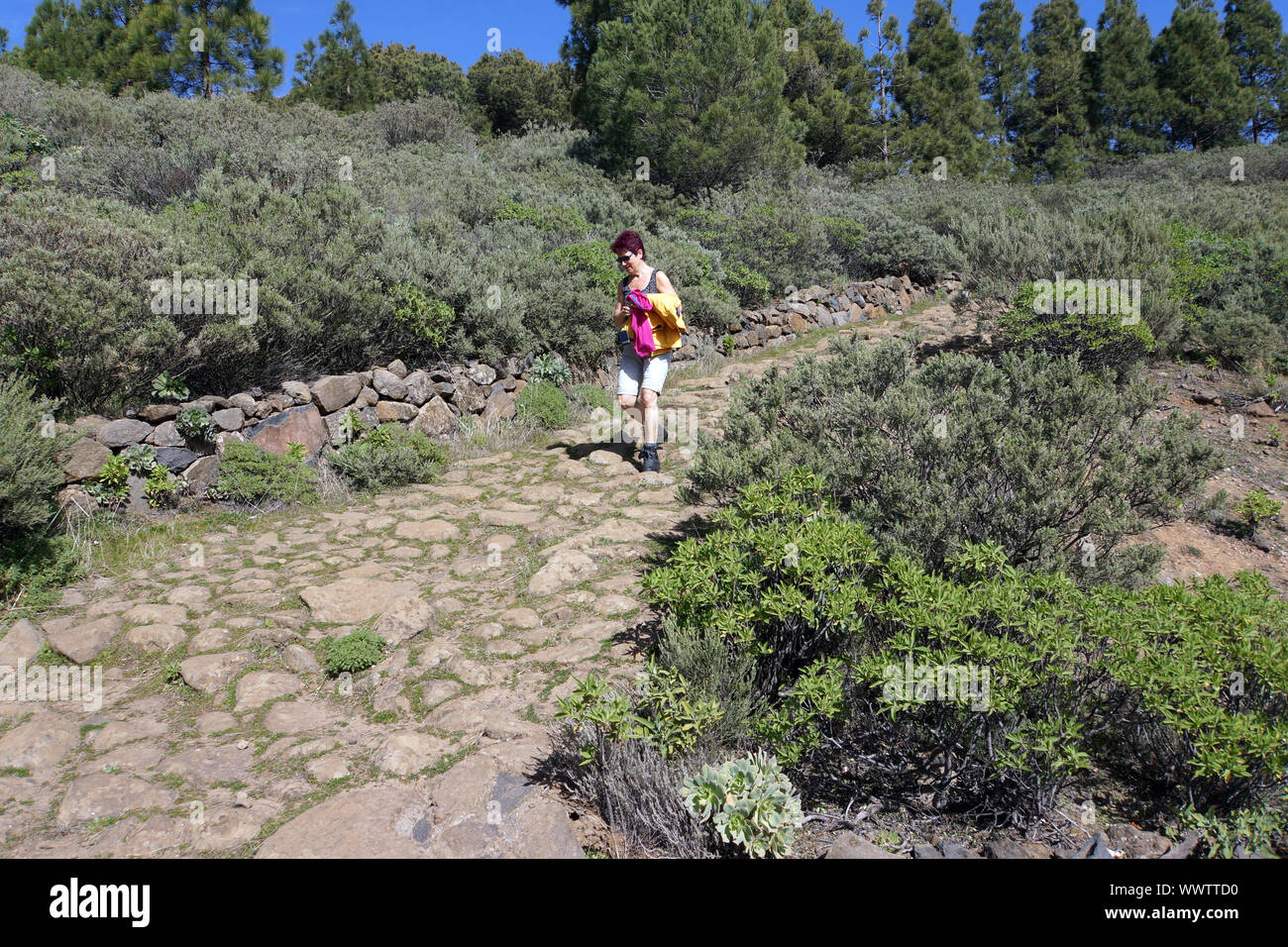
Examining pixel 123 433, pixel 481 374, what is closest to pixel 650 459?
pixel 481 374

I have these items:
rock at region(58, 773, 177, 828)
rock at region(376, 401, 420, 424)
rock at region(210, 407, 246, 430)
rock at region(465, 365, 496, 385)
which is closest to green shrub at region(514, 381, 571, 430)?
rock at region(465, 365, 496, 385)

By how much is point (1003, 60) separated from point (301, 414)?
35164 millimetres

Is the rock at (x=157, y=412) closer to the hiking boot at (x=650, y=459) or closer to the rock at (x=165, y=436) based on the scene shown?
the rock at (x=165, y=436)

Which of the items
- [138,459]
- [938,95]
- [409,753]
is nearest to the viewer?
[409,753]

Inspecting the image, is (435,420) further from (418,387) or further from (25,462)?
(25,462)

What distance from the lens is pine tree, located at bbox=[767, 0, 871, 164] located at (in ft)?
71.8

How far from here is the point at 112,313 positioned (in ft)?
16.6

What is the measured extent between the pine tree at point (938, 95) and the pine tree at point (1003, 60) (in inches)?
256

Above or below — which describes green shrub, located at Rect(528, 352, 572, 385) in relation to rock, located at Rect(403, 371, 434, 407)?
above

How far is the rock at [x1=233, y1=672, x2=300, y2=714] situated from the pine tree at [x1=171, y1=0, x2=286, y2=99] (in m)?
15.6

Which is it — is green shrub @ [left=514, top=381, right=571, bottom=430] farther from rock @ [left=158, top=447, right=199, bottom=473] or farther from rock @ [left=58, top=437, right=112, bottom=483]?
rock @ [left=58, top=437, right=112, bottom=483]

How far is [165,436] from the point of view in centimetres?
527

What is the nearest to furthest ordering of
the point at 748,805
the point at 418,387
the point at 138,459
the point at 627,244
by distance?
the point at 748,805
the point at 138,459
the point at 627,244
the point at 418,387

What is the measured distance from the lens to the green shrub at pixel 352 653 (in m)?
3.55
